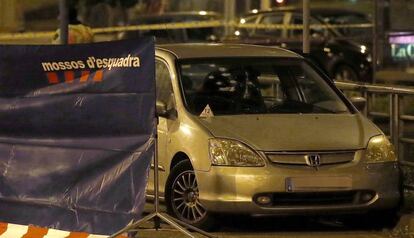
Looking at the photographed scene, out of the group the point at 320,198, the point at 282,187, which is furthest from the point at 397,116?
the point at 282,187

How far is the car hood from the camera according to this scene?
802 centimetres

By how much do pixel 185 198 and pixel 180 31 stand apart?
11.5 meters

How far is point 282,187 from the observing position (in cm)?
790

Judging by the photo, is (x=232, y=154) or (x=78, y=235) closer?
(x=78, y=235)

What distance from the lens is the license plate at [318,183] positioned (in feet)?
26.0

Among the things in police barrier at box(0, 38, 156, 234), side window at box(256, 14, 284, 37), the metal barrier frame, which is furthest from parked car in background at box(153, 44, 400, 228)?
side window at box(256, 14, 284, 37)

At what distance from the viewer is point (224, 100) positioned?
8930 millimetres

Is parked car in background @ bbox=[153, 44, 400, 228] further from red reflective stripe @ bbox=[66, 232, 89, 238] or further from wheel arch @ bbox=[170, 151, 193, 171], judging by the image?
red reflective stripe @ bbox=[66, 232, 89, 238]

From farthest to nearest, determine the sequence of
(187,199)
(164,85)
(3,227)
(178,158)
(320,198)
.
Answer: (164,85) → (178,158) → (187,199) → (320,198) → (3,227)

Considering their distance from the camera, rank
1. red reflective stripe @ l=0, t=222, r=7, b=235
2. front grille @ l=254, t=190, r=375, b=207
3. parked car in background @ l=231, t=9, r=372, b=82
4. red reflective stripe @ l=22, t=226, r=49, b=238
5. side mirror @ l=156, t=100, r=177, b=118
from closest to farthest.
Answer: red reflective stripe @ l=22, t=226, r=49, b=238 < red reflective stripe @ l=0, t=222, r=7, b=235 < front grille @ l=254, t=190, r=375, b=207 < side mirror @ l=156, t=100, r=177, b=118 < parked car in background @ l=231, t=9, r=372, b=82

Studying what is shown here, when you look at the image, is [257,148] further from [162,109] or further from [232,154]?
[162,109]

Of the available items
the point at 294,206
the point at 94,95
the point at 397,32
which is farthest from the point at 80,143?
the point at 397,32

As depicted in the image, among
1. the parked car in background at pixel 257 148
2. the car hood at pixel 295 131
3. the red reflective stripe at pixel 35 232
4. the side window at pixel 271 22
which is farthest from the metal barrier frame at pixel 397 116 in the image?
the side window at pixel 271 22

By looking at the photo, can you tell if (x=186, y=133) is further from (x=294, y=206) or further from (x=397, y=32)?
(x=397, y=32)
